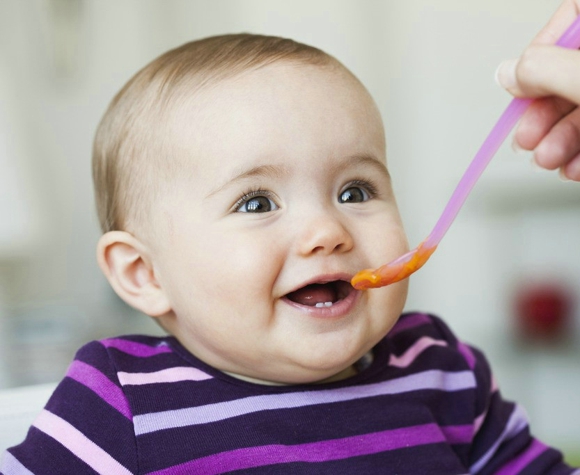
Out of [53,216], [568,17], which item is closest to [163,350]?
[568,17]

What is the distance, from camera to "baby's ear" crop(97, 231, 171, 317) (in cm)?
78

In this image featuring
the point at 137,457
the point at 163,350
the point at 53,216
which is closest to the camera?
the point at 137,457

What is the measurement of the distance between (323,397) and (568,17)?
0.42 meters

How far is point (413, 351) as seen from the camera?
0.86m

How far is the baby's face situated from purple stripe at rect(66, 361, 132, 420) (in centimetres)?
10

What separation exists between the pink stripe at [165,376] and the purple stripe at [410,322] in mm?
258

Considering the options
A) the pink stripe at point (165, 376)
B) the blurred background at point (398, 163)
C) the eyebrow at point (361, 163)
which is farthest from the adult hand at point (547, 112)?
the blurred background at point (398, 163)

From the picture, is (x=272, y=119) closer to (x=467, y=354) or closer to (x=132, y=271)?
(x=132, y=271)

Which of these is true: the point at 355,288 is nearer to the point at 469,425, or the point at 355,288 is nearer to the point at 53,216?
the point at 469,425

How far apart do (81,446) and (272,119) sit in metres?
0.34

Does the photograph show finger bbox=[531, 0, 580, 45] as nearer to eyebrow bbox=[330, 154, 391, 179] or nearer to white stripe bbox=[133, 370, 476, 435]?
eyebrow bbox=[330, 154, 391, 179]

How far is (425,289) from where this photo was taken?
2.26 meters

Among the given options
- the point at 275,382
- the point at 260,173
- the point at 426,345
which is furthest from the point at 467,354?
the point at 260,173

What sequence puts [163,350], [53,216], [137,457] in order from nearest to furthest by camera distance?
1. [137,457]
2. [163,350]
3. [53,216]
